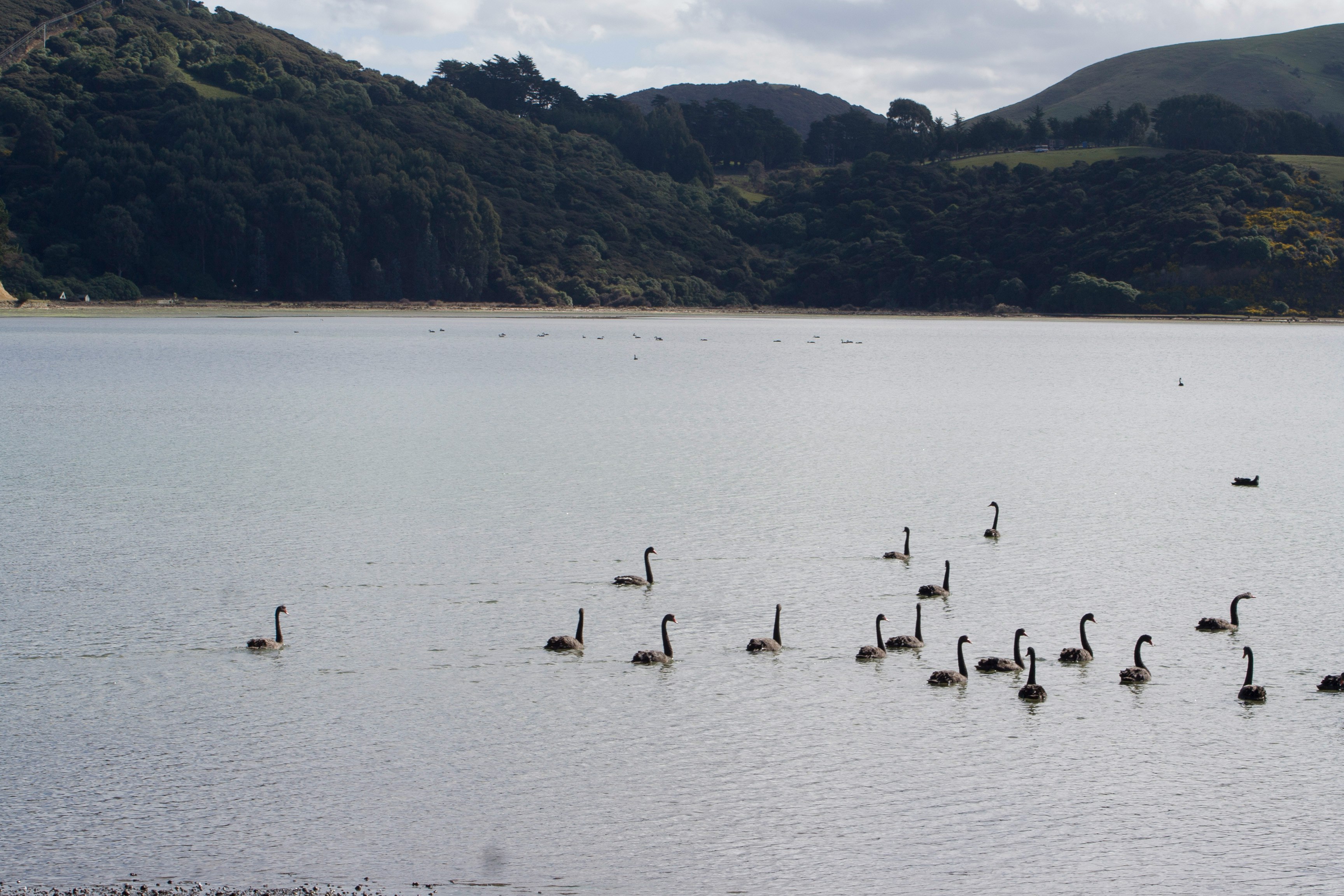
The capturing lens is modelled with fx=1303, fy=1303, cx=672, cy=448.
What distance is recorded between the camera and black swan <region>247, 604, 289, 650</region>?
17781 millimetres

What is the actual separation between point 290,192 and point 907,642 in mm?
133210

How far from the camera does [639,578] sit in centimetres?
2175

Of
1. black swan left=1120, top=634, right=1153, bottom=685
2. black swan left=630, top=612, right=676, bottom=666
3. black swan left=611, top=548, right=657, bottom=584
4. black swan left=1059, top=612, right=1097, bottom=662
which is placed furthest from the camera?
black swan left=611, top=548, right=657, bottom=584

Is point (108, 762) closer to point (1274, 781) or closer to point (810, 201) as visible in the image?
point (1274, 781)

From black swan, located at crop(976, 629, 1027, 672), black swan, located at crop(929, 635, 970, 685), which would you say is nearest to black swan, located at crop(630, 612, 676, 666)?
black swan, located at crop(929, 635, 970, 685)

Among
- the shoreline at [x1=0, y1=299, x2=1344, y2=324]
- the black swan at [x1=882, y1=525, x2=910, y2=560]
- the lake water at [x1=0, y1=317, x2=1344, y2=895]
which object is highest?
the shoreline at [x1=0, y1=299, x2=1344, y2=324]

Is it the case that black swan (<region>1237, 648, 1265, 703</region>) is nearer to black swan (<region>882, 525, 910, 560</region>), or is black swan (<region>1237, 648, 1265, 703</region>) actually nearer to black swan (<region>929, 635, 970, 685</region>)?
black swan (<region>929, 635, 970, 685</region>)

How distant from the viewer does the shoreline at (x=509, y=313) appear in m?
127

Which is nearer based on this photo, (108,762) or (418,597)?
(108,762)

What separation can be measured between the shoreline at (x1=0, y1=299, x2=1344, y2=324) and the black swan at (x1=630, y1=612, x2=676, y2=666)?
122305 millimetres

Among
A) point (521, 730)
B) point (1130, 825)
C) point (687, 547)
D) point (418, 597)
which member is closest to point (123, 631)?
point (418, 597)

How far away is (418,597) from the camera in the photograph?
827 inches

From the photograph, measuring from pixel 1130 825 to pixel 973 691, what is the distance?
13.3 feet

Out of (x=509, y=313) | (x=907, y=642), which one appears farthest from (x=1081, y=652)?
(x=509, y=313)
